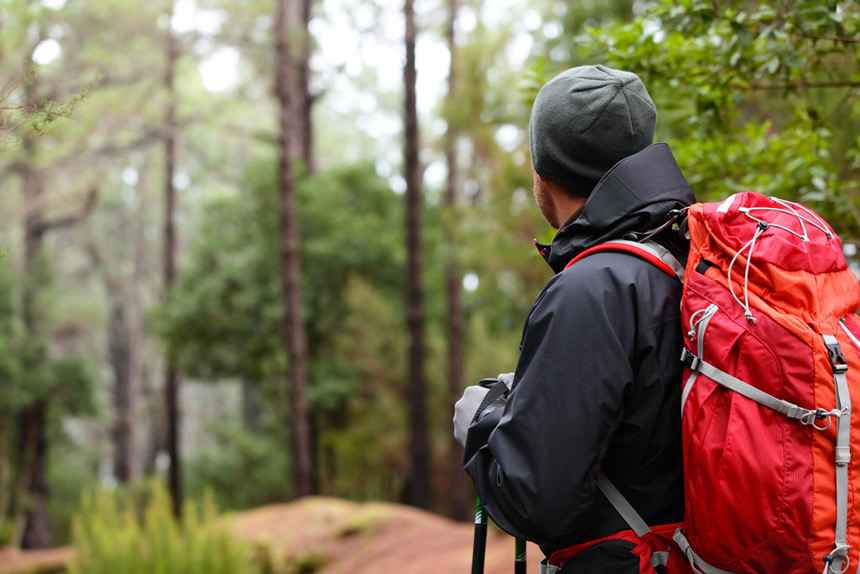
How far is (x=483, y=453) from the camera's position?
5.04 feet

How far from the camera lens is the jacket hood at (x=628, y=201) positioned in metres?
1.56

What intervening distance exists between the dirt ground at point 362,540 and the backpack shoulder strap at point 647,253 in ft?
16.5

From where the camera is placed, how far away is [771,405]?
1326 mm

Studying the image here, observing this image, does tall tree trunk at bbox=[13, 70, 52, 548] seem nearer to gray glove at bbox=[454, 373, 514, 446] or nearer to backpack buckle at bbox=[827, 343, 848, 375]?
gray glove at bbox=[454, 373, 514, 446]

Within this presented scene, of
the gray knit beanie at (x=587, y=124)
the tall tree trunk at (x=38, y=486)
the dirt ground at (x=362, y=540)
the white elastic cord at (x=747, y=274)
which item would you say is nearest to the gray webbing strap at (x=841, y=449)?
the white elastic cord at (x=747, y=274)

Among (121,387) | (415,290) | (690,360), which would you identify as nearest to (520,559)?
(690,360)

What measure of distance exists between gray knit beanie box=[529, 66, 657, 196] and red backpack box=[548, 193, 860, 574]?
29 centimetres

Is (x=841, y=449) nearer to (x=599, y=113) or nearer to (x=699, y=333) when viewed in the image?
(x=699, y=333)

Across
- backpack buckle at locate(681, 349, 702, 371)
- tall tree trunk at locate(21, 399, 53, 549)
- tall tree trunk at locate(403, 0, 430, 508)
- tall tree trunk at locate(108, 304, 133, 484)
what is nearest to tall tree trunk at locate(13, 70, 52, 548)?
tall tree trunk at locate(21, 399, 53, 549)

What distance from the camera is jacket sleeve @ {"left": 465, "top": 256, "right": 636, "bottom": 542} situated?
139cm

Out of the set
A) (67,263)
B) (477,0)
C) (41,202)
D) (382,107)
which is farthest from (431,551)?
(67,263)

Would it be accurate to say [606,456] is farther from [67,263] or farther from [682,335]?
[67,263]

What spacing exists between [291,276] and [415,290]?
219 centimetres

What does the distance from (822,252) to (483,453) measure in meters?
0.72
